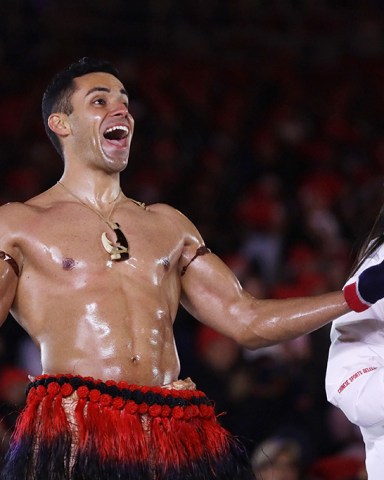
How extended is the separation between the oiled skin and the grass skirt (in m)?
0.08

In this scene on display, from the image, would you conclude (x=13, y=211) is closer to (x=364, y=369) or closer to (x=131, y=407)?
(x=131, y=407)

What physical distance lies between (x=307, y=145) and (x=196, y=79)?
3.95ft

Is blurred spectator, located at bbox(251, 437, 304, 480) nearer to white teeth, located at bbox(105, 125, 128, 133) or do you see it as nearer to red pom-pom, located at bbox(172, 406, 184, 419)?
red pom-pom, located at bbox(172, 406, 184, 419)

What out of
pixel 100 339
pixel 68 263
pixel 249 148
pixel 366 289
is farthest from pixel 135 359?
pixel 249 148

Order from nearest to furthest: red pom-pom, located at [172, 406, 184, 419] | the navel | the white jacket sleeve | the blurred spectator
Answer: the white jacket sleeve
red pom-pom, located at [172, 406, 184, 419]
the navel
the blurred spectator

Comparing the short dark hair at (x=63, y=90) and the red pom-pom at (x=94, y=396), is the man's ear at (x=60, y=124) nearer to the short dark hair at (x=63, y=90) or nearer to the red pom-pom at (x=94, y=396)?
the short dark hair at (x=63, y=90)

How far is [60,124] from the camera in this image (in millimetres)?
3564

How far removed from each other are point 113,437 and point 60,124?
1.09 metres

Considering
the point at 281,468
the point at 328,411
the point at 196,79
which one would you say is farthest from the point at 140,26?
the point at 281,468

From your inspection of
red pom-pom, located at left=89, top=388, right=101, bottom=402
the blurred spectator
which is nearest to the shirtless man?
red pom-pom, located at left=89, top=388, right=101, bottom=402

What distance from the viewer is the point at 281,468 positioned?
461 centimetres

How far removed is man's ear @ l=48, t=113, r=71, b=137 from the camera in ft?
11.7

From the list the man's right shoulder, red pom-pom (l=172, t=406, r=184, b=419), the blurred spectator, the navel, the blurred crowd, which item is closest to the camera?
red pom-pom (l=172, t=406, r=184, b=419)

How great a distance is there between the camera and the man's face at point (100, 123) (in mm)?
3494
